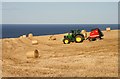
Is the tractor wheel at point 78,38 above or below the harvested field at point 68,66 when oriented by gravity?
above

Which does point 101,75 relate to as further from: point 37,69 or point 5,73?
point 5,73

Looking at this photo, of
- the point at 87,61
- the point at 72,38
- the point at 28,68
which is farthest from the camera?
the point at 72,38

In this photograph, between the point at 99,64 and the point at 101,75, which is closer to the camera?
the point at 101,75

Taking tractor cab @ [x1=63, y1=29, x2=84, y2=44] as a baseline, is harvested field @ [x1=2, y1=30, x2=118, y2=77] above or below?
below

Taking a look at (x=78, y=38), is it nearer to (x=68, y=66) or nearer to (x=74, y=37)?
(x=74, y=37)

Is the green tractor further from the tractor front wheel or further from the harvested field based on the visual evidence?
the harvested field

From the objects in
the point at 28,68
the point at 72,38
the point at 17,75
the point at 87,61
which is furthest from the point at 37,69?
the point at 72,38

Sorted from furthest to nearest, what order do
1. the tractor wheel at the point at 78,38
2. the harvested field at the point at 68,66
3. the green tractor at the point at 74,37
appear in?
1. the green tractor at the point at 74,37
2. the tractor wheel at the point at 78,38
3. the harvested field at the point at 68,66

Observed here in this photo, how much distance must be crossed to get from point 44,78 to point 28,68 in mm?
2990

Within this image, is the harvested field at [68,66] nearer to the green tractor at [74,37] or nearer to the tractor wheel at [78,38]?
the tractor wheel at [78,38]

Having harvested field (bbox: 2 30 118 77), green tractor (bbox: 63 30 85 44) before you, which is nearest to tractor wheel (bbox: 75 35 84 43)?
green tractor (bbox: 63 30 85 44)

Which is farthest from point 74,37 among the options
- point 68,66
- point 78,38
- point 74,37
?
point 68,66

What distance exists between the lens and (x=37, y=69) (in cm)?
1789

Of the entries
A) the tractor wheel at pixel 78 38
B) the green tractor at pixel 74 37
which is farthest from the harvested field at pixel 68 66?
the green tractor at pixel 74 37
